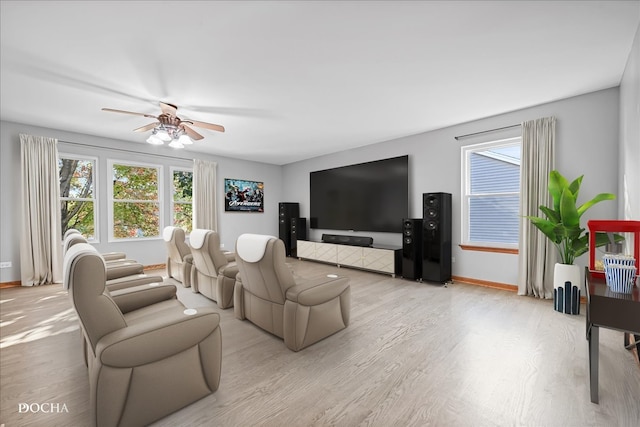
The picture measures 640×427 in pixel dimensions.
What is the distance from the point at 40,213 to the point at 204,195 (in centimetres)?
281

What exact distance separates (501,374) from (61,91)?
17.9 ft

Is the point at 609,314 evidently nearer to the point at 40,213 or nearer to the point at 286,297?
the point at 286,297

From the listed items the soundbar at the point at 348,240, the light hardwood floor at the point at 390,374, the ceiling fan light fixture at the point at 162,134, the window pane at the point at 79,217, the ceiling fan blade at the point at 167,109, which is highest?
the ceiling fan blade at the point at 167,109

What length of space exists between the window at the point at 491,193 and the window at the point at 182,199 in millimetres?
5940

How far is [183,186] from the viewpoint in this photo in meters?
6.39

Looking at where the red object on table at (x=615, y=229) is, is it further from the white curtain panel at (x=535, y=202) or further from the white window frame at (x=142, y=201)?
the white window frame at (x=142, y=201)

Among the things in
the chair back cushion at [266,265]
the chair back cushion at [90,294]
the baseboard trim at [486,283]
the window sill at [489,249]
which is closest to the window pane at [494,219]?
the window sill at [489,249]

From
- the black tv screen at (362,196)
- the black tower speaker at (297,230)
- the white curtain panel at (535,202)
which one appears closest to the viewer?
the white curtain panel at (535,202)

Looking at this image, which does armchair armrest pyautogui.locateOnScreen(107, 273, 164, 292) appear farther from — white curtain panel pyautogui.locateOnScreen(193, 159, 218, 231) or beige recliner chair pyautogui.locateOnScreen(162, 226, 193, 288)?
white curtain panel pyautogui.locateOnScreen(193, 159, 218, 231)

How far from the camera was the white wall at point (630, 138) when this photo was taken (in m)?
2.38

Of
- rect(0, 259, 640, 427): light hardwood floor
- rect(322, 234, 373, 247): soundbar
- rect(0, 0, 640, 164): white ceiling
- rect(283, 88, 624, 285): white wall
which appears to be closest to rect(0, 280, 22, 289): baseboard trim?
rect(0, 259, 640, 427): light hardwood floor

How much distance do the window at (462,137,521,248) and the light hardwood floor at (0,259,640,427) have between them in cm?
143

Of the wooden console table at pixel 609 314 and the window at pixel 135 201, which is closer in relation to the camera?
the wooden console table at pixel 609 314

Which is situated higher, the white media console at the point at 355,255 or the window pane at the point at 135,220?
the window pane at the point at 135,220
